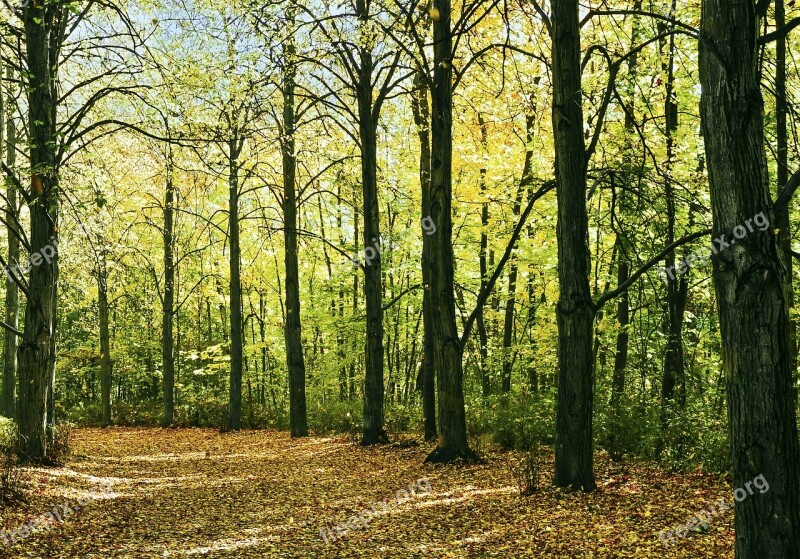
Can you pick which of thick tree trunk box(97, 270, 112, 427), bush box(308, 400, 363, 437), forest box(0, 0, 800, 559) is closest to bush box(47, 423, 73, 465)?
forest box(0, 0, 800, 559)

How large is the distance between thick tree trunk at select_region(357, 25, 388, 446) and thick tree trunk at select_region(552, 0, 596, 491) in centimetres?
601

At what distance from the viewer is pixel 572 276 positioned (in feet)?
23.6

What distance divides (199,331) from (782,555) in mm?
27593

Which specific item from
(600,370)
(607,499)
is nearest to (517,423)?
(607,499)

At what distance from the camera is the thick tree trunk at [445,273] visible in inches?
377

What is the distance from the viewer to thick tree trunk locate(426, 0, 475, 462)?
957 cm

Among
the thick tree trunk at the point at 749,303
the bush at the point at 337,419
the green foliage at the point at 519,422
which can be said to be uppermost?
the thick tree trunk at the point at 749,303

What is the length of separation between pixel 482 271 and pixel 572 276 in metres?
11.3

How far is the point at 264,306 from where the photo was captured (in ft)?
89.0

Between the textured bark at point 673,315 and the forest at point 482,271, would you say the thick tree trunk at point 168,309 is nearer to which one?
the forest at point 482,271

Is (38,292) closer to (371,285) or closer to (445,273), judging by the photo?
(371,285)

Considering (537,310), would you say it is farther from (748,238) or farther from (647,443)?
(748,238)

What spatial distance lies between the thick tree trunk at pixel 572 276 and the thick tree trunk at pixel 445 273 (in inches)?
98.5

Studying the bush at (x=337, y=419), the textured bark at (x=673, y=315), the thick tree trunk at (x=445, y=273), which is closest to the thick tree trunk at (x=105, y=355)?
the bush at (x=337, y=419)
